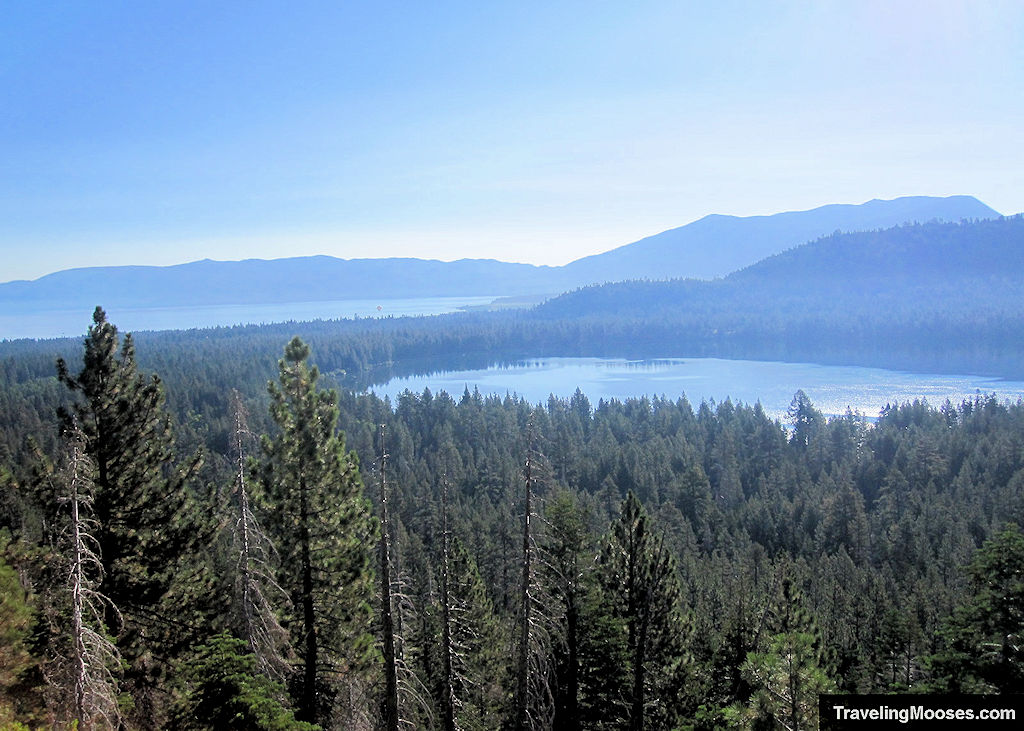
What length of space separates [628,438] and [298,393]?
67949mm

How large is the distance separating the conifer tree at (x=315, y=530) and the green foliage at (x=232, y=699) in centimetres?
145

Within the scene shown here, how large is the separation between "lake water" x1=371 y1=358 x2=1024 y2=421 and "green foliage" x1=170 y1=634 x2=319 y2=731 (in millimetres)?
91275

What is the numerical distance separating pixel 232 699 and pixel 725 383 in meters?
129

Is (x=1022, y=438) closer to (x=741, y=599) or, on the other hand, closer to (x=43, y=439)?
(x=741, y=599)

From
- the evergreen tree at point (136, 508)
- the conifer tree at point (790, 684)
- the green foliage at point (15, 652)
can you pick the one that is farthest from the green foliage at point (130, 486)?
the conifer tree at point (790, 684)

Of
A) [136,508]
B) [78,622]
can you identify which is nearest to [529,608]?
[78,622]

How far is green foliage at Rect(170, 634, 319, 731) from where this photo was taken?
845cm

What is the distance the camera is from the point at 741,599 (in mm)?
18781

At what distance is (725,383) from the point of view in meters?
Result: 128

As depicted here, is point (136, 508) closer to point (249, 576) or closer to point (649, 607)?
point (249, 576)

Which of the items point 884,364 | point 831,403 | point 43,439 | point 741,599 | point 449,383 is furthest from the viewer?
point 884,364

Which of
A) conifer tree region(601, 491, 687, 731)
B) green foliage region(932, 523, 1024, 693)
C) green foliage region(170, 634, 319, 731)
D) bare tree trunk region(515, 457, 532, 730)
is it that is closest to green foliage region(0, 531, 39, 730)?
green foliage region(170, 634, 319, 731)

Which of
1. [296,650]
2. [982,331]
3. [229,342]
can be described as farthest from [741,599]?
[982,331]

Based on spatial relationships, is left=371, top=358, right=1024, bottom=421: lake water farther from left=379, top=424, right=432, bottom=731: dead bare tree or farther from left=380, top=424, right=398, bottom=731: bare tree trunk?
left=380, top=424, right=398, bottom=731: bare tree trunk
